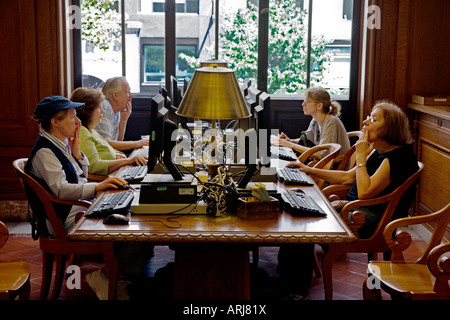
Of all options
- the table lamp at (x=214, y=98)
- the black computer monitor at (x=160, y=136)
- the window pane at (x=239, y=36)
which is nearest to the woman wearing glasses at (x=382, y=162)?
the table lamp at (x=214, y=98)

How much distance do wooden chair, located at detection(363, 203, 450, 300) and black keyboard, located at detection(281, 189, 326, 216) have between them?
1.36ft

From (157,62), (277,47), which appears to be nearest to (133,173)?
(157,62)

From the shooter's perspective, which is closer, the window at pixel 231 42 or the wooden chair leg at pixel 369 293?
the wooden chair leg at pixel 369 293

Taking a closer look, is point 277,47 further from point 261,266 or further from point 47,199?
point 47,199

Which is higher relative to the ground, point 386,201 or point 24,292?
point 386,201

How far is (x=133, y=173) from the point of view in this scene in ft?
13.9

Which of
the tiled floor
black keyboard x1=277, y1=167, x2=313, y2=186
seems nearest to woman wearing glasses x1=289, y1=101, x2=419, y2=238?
black keyboard x1=277, y1=167, x2=313, y2=186

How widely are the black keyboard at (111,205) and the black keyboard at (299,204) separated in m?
0.81

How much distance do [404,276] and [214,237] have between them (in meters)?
1.02

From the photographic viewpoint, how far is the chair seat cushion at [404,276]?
10.1 feet

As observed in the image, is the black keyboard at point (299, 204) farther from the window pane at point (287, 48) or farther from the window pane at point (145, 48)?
the window pane at point (145, 48)

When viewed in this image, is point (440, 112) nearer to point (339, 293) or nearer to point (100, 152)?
point (339, 293)

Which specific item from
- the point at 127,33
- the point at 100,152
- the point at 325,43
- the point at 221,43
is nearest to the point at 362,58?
the point at 325,43

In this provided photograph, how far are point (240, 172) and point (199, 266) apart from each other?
2.43 ft
